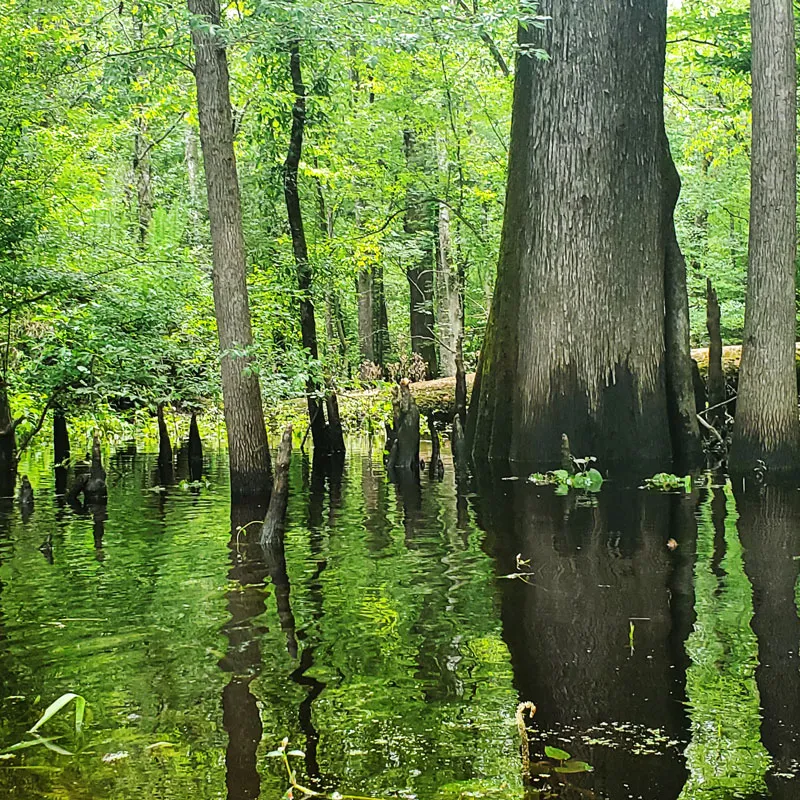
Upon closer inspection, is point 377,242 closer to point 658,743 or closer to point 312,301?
point 312,301

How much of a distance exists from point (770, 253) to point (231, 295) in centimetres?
529

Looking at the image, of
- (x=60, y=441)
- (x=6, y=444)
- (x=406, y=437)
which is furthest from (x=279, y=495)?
(x=60, y=441)

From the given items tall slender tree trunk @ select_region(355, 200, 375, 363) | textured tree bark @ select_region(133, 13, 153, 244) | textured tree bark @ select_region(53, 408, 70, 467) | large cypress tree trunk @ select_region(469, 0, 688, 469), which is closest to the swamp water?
large cypress tree trunk @ select_region(469, 0, 688, 469)

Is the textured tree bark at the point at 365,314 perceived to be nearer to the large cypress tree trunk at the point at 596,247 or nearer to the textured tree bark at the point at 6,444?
the textured tree bark at the point at 6,444

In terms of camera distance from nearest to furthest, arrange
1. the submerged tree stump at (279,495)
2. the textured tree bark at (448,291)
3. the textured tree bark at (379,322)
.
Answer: the submerged tree stump at (279,495) < the textured tree bark at (448,291) < the textured tree bark at (379,322)

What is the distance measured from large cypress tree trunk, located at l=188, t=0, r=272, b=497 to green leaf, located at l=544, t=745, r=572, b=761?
650 cm

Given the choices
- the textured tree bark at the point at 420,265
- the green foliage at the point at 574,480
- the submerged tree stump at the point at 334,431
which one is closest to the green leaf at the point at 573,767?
the green foliage at the point at 574,480

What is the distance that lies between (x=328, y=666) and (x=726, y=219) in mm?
26580

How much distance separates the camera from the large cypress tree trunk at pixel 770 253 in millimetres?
9469

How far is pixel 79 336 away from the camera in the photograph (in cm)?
1041

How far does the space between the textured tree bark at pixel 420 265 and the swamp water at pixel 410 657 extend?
43.4ft

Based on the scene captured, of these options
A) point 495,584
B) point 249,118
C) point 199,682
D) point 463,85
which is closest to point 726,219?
point 463,85

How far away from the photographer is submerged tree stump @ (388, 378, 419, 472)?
38.0ft

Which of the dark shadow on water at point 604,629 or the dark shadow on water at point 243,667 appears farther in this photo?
the dark shadow on water at point 604,629
